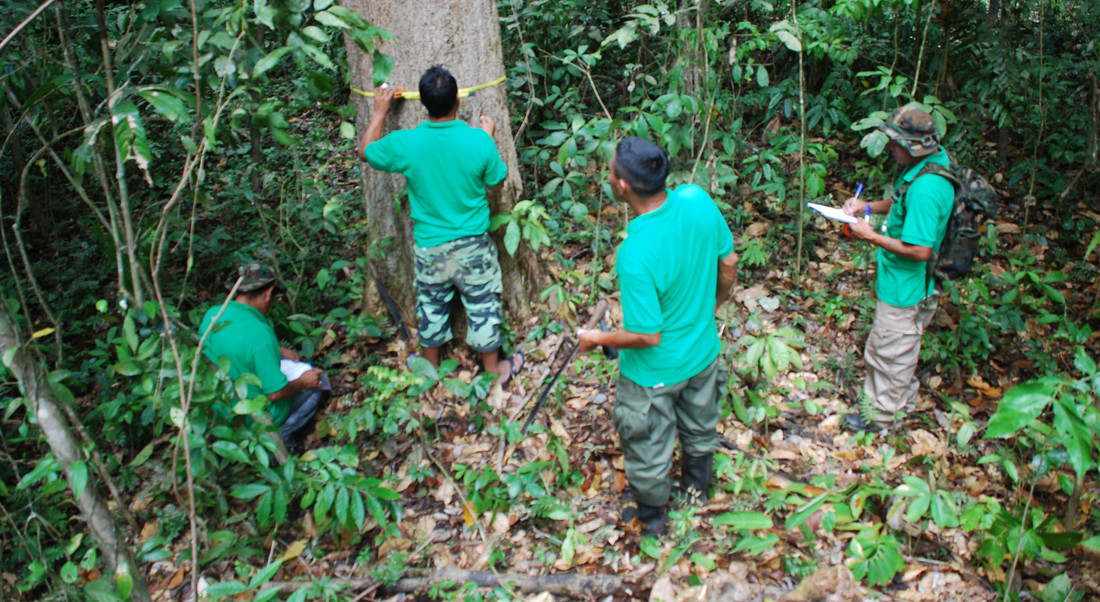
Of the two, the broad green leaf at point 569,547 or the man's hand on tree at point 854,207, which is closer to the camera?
the broad green leaf at point 569,547

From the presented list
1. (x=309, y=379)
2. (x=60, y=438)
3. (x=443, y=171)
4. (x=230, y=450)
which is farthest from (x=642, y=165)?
(x=309, y=379)

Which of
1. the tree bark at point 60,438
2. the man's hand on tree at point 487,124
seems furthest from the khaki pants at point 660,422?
the tree bark at point 60,438

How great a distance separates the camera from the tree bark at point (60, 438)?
2.55 metres

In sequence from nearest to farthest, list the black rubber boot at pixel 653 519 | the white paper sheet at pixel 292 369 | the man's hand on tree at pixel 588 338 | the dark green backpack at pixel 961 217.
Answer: the man's hand on tree at pixel 588 338
the black rubber boot at pixel 653 519
the dark green backpack at pixel 961 217
the white paper sheet at pixel 292 369

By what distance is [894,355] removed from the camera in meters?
4.16

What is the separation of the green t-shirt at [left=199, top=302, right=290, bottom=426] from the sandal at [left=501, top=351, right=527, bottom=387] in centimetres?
137

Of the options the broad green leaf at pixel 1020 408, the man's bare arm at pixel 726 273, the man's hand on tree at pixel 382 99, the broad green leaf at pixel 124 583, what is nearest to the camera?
the broad green leaf at pixel 1020 408

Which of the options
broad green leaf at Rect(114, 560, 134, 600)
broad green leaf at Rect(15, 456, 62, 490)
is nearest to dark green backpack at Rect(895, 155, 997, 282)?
broad green leaf at Rect(114, 560, 134, 600)

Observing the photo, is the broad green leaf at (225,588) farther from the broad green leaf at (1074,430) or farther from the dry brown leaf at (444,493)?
the broad green leaf at (1074,430)

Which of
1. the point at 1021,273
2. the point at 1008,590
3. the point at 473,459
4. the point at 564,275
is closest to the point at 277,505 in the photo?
the point at 473,459

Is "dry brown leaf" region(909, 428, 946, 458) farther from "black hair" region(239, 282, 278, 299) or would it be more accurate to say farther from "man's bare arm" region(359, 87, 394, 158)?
"black hair" region(239, 282, 278, 299)

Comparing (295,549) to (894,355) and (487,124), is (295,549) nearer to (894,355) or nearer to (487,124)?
(487,124)

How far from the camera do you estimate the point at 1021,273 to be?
178 inches

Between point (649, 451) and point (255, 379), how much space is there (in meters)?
1.88
